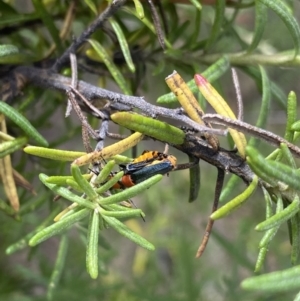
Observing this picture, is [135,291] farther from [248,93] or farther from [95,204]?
[248,93]

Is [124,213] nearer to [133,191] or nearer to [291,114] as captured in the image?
[133,191]

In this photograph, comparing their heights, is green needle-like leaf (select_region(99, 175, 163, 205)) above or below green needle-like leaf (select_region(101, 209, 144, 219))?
above

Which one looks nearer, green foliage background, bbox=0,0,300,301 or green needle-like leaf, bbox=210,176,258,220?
green needle-like leaf, bbox=210,176,258,220

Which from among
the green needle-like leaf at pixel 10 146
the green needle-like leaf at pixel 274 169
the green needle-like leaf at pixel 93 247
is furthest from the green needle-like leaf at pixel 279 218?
the green needle-like leaf at pixel 10 146

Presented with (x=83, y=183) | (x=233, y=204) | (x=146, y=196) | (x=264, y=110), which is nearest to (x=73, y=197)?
(x=83, y=183)

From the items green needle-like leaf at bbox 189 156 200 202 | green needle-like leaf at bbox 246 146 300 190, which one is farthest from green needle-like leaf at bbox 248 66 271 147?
green needle-like leaf at bbox 246 146 300 190

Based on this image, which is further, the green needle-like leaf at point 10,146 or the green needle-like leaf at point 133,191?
the green needle-like leaf at point 10,146

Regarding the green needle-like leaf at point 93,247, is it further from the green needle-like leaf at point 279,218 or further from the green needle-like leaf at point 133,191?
the green needle-like leaf at point 279,218

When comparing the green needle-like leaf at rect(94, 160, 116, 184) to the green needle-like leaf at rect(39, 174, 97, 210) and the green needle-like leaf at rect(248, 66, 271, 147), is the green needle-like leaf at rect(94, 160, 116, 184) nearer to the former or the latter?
the green needle-like leaf at rect(39, 174, 97, 210)
